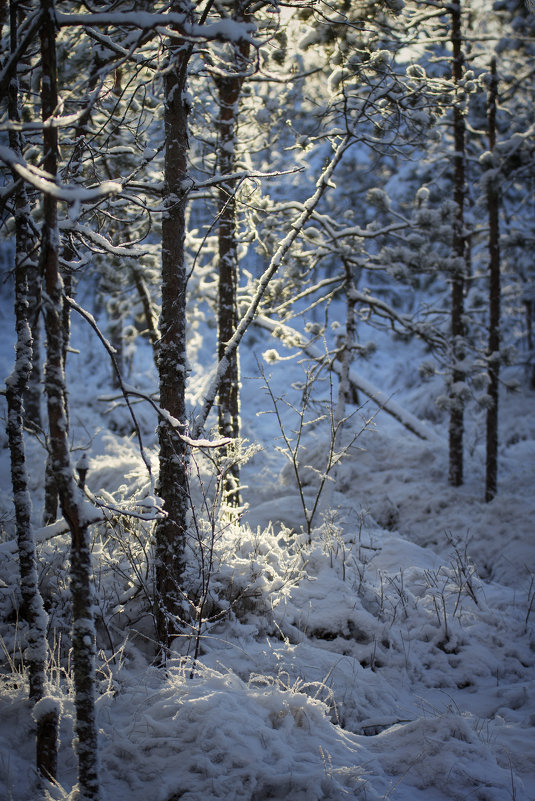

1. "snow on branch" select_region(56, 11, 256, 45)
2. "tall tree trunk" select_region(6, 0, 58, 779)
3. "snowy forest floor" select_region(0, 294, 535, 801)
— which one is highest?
"snow on branch" select_region(56, 11, 256, 45)

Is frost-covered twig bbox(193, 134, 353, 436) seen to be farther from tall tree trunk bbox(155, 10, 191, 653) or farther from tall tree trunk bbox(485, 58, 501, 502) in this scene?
tall tree trunk bbox(485, 58, 501, 502)

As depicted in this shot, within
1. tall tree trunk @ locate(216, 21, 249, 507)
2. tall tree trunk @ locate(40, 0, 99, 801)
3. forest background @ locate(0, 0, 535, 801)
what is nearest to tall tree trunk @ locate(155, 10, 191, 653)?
forest background @ locate(0, 0, 535, 801)

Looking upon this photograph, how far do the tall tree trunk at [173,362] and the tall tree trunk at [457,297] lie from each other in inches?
305

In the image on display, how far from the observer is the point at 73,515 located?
1.94 m

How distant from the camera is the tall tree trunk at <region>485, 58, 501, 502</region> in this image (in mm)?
10625

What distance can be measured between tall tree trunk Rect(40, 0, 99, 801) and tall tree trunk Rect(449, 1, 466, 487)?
30.8 feet

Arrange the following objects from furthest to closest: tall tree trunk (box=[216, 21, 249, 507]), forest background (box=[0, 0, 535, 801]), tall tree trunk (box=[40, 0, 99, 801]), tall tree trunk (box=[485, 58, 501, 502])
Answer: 1. tall tree trunk (box=[485, 58, 501, 502])
2. tall tree trunk (box=[216, 21, 249, 507])
3. forest background (box=[0, 0, 535, 801])
4. tall tree trunk (box=[40, 0, 99, 801])

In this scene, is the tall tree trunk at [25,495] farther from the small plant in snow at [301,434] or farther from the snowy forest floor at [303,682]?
the small plant in snow at [301,434]

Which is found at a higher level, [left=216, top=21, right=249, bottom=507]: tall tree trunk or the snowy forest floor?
[left=216, top=21, right=249, bottom=507]: tall tree trunk

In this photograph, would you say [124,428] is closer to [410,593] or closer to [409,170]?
[410,593]

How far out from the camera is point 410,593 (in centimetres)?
479

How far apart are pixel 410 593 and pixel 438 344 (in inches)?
237

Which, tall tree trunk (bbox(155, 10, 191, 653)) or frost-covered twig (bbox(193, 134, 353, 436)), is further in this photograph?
frost-covered twig (bbox(193, 134, 353, 436))

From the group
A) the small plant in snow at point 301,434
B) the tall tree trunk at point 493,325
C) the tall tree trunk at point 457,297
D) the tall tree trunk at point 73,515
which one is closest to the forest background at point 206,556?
the tall tree trunk at point 73,515
